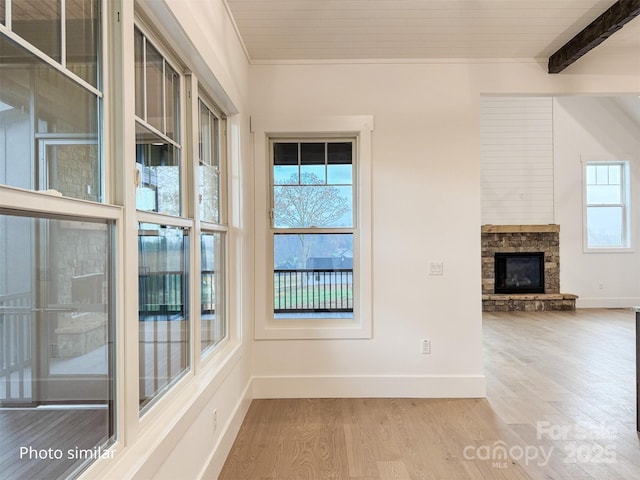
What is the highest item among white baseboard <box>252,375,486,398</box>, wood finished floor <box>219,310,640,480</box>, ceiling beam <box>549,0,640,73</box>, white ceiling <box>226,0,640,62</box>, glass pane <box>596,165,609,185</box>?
white ceiling <box>226,0,640,62</box>

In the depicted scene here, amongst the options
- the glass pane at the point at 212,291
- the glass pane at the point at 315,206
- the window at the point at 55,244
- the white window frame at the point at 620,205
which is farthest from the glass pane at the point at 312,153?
the white window frame at the point at 620,205

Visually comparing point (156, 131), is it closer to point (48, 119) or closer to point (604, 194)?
point (48, 119)

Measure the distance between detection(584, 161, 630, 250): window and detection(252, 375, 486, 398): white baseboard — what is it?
5.77m

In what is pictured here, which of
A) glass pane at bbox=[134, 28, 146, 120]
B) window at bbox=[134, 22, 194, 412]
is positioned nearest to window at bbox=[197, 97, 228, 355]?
window at bbox=[134, 22, 194, 412]

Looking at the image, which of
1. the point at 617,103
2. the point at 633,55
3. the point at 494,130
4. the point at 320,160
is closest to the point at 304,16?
the point at 320,160

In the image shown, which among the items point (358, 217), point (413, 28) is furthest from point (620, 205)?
point (413, 28)

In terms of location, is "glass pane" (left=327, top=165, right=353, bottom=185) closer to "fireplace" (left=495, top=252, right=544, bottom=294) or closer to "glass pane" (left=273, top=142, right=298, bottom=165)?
"glass pane" (left=273, top=142, right=298, bottom=165)

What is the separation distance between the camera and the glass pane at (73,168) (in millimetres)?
1007

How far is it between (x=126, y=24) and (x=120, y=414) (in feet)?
4.26

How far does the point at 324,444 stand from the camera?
2.46 m

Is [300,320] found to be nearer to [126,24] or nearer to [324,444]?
[324,444]

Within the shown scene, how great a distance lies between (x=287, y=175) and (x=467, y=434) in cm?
241

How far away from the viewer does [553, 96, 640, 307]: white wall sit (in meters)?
7.20

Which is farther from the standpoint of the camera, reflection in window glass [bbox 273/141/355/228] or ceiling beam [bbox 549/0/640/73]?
reflection in window glass [bbox 273/141/355/228]
